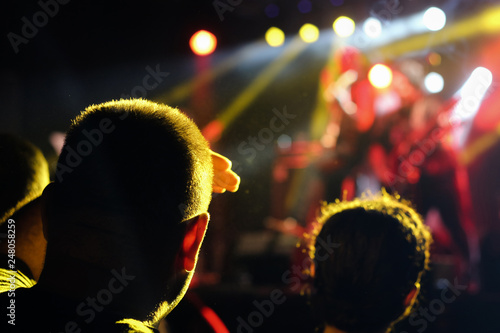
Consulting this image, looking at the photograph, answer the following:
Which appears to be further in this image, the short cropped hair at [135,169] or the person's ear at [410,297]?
the person's ear at [410,297]

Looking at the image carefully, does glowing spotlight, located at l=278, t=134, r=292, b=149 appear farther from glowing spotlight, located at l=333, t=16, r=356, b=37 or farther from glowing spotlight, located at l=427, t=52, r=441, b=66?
glowing spotlight, located at l=427, t=52, r=441, b=66

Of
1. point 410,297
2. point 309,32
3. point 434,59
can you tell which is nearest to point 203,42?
point 309,32

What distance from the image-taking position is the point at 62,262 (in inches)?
33.8

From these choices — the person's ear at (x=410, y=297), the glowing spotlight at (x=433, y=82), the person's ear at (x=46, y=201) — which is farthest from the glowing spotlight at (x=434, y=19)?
the person's ear at (x=46, y=201)

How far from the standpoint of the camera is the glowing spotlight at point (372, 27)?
20.4 feet

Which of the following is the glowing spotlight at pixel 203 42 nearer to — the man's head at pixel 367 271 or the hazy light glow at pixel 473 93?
the hazy light glow at pixel 473 93

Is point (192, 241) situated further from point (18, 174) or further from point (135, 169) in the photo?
point (18, 174)

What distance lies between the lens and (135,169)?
878 mm

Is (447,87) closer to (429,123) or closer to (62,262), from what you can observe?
(429,123)

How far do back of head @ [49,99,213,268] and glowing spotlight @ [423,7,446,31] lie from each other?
17.7 feet

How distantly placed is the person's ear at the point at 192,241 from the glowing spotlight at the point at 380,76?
5.89 meters

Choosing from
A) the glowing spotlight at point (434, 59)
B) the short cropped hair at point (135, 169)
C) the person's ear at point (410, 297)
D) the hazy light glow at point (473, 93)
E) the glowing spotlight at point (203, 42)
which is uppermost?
the glowing spotlight at point (434, 59)

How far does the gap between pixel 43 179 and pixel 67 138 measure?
1.67 ft

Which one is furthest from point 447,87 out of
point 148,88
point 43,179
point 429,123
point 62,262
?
point 62,262
